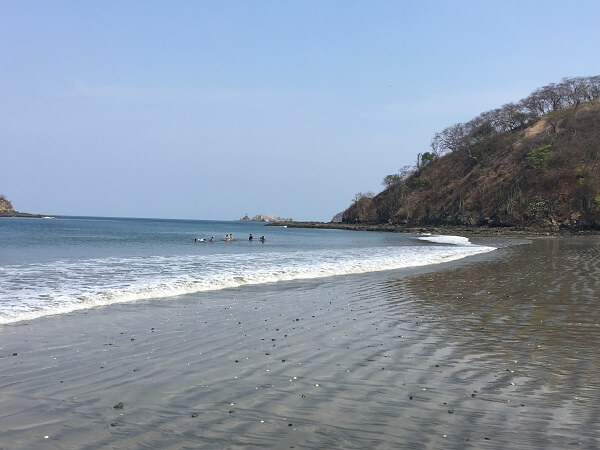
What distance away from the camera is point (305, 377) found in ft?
22.4

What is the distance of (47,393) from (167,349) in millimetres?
2372

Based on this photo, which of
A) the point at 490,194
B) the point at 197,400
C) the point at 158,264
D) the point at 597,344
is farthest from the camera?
the point at 490,194

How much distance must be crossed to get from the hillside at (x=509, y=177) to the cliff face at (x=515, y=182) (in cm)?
15

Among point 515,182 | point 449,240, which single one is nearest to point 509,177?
point 515,182

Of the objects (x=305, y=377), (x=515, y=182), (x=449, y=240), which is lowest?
(x=305, y=377)

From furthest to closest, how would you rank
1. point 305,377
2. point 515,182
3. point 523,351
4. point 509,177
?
point 509,177
point 515,182
point 523,351
point 305,377

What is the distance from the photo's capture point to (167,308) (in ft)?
41.0

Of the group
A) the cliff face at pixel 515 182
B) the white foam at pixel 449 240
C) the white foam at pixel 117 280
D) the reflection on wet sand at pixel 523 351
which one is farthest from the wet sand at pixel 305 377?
the cliff face at pixel 515 182

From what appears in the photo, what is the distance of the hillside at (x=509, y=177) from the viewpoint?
8438cm

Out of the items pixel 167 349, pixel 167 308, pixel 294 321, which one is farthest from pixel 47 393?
pixel 167 308

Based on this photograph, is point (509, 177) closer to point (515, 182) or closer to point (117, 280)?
point (515, 182)

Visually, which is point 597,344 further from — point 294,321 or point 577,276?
point 577,276

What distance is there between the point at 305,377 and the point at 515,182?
96661mm

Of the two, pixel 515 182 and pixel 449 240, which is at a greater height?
pixel 515 182
